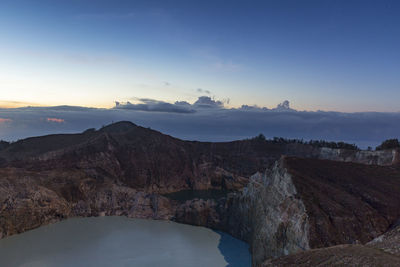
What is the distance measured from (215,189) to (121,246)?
33868 mm

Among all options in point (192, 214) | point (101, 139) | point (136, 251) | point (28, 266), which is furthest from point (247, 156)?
point (28, 266)

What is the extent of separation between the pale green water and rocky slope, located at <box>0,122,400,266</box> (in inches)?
72.2

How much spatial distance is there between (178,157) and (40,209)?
3555 centimetres

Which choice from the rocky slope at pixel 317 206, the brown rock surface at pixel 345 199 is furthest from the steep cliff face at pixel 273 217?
the brown rock surface at pixel 345 199

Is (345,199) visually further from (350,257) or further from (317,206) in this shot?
(350,257)

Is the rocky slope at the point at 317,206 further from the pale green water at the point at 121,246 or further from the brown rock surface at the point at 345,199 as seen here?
the pale green water at the point at 121,246

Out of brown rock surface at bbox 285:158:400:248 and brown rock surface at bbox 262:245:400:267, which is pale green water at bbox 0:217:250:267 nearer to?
brown rock surface at bbox 285:158:400:248

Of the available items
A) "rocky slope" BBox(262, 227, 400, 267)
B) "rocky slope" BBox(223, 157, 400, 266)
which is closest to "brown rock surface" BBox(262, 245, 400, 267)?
"rocky slope" BBox(262, 227, 400, 267)

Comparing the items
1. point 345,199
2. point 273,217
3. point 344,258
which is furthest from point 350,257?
point 345,199

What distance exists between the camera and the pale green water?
23.2 metres

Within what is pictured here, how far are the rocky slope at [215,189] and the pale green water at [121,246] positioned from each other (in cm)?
183

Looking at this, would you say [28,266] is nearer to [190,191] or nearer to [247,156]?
[190,191]

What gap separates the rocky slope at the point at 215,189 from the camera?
1986cm

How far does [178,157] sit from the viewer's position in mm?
64750
